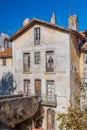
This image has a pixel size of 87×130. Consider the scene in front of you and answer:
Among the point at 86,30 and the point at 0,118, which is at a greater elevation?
the point at 86,30

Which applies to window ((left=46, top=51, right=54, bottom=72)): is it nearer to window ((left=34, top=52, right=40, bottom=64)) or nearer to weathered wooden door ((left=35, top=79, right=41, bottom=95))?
window ((left=34, top=52, right=40, bottom=64))

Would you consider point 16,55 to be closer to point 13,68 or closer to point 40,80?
point 13,68

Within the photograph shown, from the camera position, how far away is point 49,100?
2570cm

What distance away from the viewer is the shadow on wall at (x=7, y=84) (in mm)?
29862

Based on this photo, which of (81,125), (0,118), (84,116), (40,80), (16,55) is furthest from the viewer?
(16,55)

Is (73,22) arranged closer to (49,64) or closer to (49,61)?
(49,61)

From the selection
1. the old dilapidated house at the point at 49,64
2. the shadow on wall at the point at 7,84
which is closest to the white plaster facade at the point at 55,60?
the old dilapidated house at the point at 49,64

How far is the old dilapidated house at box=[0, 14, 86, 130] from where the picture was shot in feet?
80.7

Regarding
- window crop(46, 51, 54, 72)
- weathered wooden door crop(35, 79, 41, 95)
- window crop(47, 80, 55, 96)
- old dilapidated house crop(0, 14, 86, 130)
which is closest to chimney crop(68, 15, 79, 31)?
old dilapidated house crop(0, 14, 86, 130)

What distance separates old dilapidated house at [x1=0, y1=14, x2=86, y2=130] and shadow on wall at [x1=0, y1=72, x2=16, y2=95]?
1497 mm

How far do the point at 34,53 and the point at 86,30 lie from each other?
8183mm

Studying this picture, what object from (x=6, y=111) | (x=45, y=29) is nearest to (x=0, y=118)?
(x=6, y=111)

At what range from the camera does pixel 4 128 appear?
64.3 ft

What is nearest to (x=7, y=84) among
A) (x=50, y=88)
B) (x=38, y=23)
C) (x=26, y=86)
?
(x=26, y=86)
